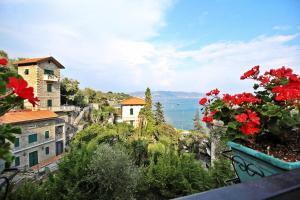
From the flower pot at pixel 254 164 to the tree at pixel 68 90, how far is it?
17.6 meters

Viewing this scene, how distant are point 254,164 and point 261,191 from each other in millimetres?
647

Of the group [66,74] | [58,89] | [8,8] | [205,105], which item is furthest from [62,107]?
[205,105]

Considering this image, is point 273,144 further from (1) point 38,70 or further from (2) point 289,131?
(1) point 38,70

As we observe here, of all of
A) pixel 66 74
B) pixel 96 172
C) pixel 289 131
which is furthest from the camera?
pixel 66 74

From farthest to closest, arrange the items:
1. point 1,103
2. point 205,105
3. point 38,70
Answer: point 38,70 < point 205,105 < point 1,103

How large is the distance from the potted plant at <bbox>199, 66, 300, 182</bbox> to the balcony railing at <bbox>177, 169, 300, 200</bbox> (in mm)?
366

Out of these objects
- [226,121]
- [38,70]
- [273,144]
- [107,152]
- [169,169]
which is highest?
[38,70]

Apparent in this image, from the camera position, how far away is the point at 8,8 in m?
3.71

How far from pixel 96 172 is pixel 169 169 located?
143cm

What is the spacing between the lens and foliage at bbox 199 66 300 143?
111cm

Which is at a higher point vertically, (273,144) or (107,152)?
(273,144)

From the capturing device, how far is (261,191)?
1.65ft

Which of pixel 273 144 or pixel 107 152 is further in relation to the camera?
pixel 107 152

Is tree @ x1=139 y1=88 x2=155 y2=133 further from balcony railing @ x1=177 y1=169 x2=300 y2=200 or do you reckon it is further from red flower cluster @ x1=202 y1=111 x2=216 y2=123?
balcony railing @ x1=177 y1=169 x2=300 y2=200
